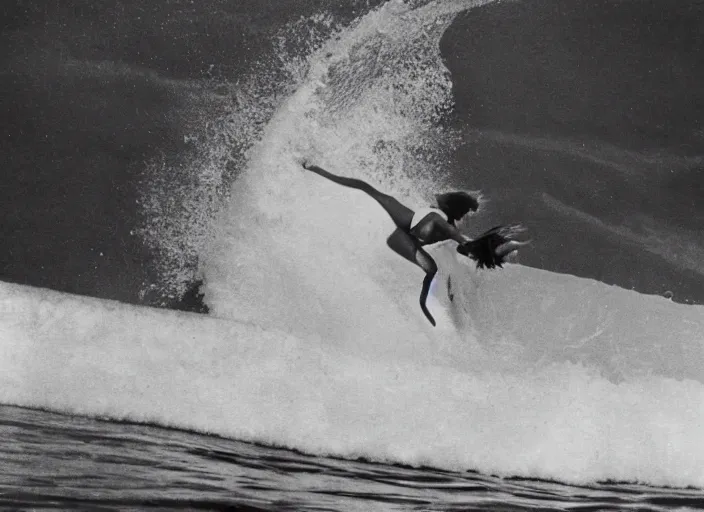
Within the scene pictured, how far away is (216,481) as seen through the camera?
2.72m

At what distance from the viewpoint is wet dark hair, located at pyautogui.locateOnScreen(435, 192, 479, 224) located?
12.2 feet

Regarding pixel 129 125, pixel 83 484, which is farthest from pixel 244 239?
pixel 83 484

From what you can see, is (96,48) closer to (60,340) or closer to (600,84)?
(60,340)

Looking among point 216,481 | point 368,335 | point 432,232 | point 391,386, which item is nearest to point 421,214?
point 432,232

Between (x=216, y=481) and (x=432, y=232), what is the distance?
1.44 m

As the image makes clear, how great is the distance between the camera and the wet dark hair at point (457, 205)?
372 cm

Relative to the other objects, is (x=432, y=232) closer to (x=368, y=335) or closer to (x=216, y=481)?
(x=368, y=335)

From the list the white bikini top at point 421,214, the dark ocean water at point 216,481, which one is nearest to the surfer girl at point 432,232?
the white bikini top at point 421,214

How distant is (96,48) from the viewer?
383 centimetres

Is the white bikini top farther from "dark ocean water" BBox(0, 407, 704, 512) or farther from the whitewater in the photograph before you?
"dark ocean water" BBox(0, 407, 704, 512)

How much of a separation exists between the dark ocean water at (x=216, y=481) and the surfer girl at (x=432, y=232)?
843mm

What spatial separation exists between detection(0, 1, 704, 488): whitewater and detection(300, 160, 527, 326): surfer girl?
5 cm

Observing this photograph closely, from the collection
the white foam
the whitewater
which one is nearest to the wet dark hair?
the whitewater

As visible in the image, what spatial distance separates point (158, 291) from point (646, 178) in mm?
2424
